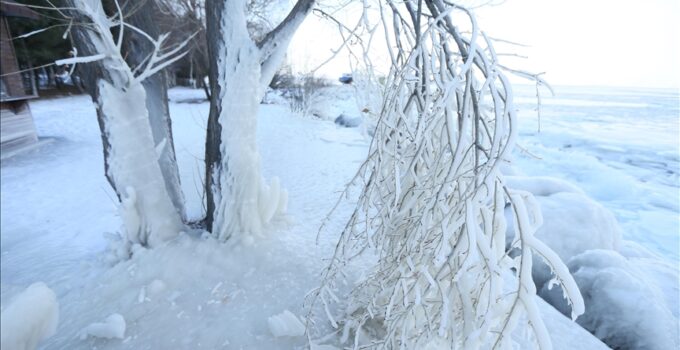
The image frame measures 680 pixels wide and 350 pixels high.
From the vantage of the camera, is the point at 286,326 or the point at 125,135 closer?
the point at 286,326

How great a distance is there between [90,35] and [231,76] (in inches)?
38.9

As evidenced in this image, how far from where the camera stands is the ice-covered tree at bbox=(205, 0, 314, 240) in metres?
2.63

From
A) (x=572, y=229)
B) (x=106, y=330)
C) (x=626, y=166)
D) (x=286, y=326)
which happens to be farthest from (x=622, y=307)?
(x=626, y=166)

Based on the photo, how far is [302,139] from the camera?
375 inches

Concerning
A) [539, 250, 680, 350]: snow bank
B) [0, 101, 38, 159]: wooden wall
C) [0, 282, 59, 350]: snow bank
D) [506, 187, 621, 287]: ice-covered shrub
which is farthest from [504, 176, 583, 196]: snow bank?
[0, 101, 38, 159]: wooden wall

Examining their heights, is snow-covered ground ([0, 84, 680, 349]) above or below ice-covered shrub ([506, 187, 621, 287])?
above

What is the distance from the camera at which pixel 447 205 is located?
Result: 1454 mm

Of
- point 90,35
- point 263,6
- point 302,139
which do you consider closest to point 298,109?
point 302,139

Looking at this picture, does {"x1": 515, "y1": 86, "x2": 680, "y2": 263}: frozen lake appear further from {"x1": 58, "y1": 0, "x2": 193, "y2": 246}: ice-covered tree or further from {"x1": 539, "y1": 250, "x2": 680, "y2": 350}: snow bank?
{"x1": 58, "y1": 0, "x2": 193, "y2": 246}: ice-covered tree

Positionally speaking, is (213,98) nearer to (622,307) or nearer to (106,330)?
(106,330)

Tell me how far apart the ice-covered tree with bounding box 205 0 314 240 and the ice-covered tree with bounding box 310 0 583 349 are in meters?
1.14

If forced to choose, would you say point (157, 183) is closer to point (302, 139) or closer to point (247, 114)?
point (247, 114)

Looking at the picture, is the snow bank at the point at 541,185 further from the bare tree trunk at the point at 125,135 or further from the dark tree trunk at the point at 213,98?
the bare tree trunk at the point at 125,135

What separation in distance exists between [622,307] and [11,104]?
11.0 meters
